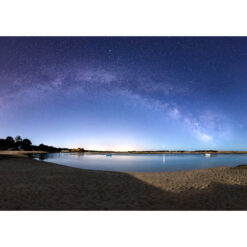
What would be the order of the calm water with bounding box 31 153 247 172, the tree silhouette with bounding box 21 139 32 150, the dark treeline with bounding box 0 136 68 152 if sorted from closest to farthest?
the calm water with bounding box 31 153 247 172 < the dark treeline with bounding box 0 136 68 152 < the tree silhouette with bounding box 21 139 32 150

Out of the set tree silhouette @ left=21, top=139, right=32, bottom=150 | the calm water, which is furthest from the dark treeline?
the calm water

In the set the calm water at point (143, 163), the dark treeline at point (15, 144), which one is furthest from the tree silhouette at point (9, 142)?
the calm water at point (143, 163)

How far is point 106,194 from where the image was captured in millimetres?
7180

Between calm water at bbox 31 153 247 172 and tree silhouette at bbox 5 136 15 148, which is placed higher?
tree silhouette at bbox 5 136 15 148

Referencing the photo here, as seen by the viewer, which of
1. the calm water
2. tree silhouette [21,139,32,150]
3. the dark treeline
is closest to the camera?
the calm water

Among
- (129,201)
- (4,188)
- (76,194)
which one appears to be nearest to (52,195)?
(76,194)

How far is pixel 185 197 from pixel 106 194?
11.6 ft

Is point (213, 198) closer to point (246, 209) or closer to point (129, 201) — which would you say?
point (246, 209)

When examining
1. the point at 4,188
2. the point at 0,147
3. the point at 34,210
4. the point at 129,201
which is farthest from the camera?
the point at 0,147

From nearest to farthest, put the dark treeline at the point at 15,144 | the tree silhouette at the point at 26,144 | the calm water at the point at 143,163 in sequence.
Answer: the calm water at the point at 143,163 < the dark treeline at the point at 15,144 < the tree silhouette at the point at 26,144

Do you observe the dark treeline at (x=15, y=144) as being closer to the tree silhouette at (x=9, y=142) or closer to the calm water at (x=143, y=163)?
the tree silhouette at (x=9, y=142)

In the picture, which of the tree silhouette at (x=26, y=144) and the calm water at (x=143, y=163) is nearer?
the calm water at (x=143, y=163)

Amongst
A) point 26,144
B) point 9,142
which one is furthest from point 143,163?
point 26,144

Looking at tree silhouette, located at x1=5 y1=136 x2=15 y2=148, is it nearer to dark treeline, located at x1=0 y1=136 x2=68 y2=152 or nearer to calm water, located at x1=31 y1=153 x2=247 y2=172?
dark treeline, located at x1=0 y1=136 x2=68 y2=152
